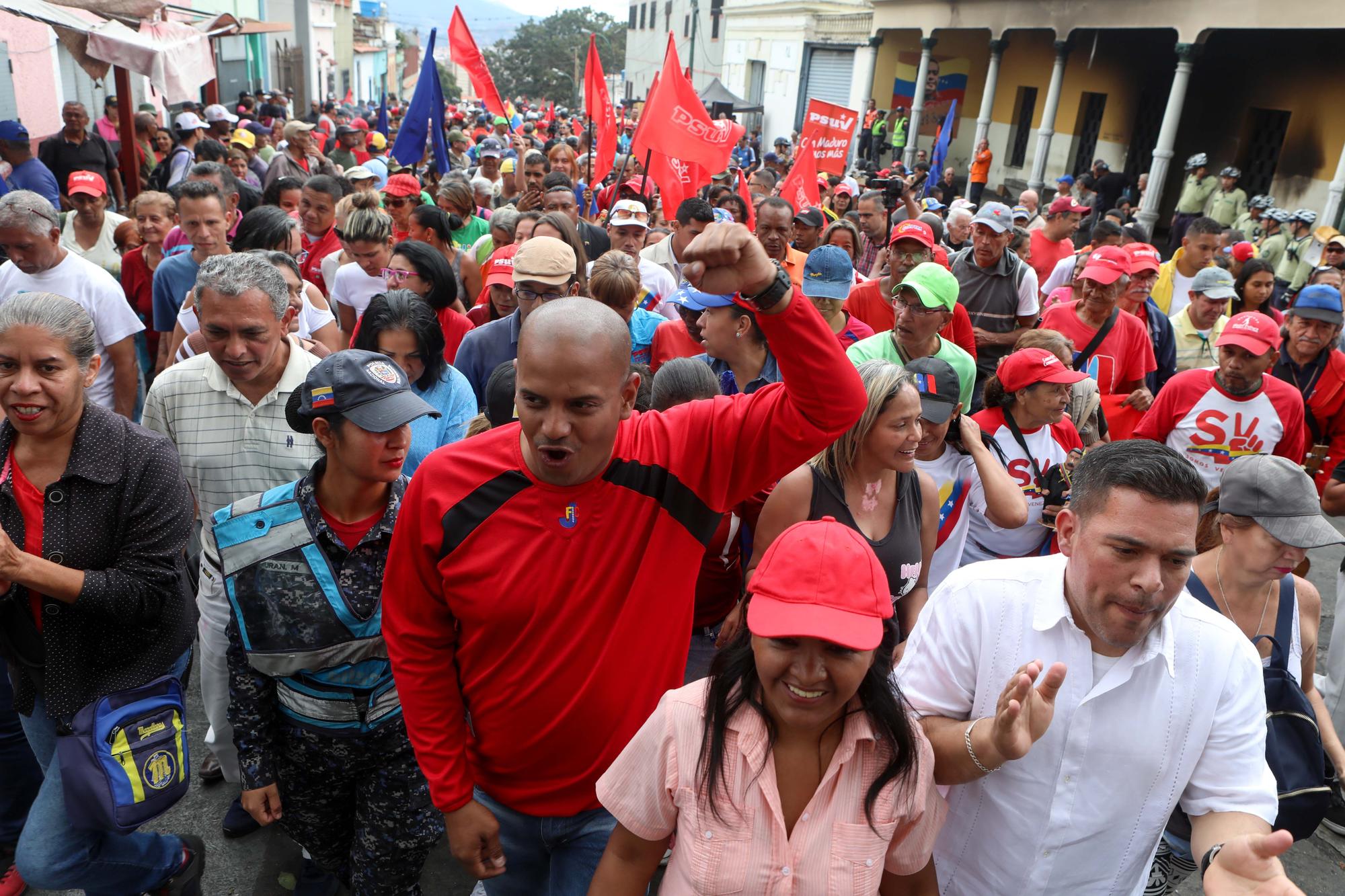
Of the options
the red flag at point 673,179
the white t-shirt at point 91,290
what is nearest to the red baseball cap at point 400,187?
the red flag at point 673,179

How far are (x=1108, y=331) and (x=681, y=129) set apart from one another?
4281 mm

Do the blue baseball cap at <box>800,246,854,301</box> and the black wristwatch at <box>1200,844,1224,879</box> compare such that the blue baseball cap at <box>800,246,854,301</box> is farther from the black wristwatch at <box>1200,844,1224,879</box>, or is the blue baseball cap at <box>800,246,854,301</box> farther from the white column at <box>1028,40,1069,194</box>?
the white column at <box>1028,40,1069,194</box>

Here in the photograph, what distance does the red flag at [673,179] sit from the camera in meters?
8.84

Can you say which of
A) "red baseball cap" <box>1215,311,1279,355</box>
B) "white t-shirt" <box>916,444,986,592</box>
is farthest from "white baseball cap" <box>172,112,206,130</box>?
"red baseball cap" <box>1215,311,1279,355</box>

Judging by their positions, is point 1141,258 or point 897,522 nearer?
point 897,522

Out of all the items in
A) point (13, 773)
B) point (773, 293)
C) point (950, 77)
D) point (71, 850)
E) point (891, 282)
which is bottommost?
point (13, 773)

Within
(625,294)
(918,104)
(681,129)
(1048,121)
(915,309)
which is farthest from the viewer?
(918,104)

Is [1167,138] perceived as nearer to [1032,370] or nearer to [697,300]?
[1032,370]

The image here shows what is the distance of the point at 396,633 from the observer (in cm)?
237

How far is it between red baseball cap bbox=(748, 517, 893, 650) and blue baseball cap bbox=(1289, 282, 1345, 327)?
515cm

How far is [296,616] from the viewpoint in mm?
2641

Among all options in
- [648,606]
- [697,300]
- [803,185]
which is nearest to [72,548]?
[648,606]

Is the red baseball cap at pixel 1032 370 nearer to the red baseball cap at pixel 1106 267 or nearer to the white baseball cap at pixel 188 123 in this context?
the red baseball cap at pixel 1106 267

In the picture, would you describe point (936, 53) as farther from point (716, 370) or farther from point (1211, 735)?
point (1211, 735)
